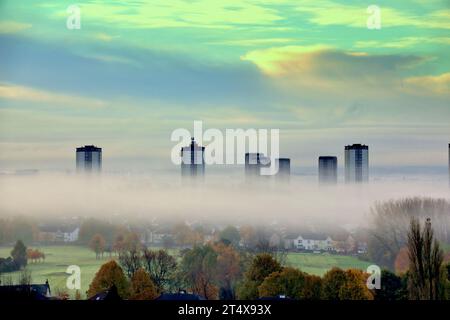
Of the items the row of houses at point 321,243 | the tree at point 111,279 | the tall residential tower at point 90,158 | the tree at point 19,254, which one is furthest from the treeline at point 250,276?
the tall residential tower at point 90,158

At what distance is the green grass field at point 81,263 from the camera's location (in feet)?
44.9

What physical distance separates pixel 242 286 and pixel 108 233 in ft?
9.16

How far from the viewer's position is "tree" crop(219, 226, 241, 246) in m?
15.5

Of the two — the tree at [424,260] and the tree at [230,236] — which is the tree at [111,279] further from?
the tree at [424,260]

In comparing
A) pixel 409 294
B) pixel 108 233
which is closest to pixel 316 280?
pixel 409 294

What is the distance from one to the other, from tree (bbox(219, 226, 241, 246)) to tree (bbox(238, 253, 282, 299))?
0.55 meters

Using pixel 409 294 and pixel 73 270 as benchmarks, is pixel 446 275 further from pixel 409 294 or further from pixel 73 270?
pixel 73 270

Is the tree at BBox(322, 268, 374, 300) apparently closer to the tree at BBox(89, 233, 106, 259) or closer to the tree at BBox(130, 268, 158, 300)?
the tree at BBox(130, 268, 158, 300)

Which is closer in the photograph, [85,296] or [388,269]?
[85,296]

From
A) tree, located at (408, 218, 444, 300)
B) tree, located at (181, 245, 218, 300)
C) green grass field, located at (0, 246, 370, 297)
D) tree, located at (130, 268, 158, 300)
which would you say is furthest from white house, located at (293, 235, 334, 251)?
tree, located at (130, 268, 158, 300)

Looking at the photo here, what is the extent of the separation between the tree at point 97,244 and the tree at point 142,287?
36.4 inches
